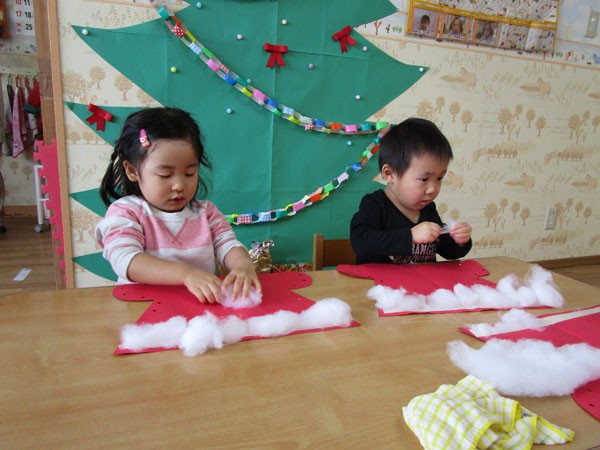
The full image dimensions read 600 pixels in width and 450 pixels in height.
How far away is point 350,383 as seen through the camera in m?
0.51

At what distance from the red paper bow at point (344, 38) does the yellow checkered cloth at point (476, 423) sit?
1856 mm

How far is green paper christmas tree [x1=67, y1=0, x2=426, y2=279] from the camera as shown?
170 cm

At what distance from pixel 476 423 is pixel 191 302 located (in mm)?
508

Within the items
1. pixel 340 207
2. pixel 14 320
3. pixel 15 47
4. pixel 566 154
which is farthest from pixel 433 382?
pixel 15 47

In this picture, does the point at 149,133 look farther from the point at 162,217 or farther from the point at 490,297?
the point at 490,297

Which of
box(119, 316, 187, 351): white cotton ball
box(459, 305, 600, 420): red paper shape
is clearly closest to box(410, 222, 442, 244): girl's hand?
box(459, 305, 600, 420): red paper shape

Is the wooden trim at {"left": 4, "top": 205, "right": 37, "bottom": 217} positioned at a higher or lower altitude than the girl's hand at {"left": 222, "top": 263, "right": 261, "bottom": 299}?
lower

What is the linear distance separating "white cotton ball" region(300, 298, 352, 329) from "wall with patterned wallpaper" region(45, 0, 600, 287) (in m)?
1.42

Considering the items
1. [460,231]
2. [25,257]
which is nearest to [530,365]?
[460,231]

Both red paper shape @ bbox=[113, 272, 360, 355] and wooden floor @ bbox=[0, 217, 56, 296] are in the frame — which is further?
wooden floor @ bbox=[0, 217, 56, 296]

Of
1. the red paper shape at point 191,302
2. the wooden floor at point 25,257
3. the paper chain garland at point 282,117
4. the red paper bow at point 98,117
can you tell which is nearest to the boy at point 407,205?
the red paper shape at point 191,302

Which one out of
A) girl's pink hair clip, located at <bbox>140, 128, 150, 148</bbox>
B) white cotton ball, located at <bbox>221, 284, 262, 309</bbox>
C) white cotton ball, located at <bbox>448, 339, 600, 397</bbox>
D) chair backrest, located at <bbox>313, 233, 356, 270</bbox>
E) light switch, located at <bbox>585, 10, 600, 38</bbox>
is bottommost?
chair backrest, located at <bbox>313, 233, 356, 270</bbox>

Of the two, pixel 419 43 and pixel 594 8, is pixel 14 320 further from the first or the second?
pixel 594 8

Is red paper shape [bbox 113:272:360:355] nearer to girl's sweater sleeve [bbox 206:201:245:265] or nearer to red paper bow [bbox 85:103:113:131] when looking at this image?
girl's sweater sleeve [bbox 206:201:245:265]
